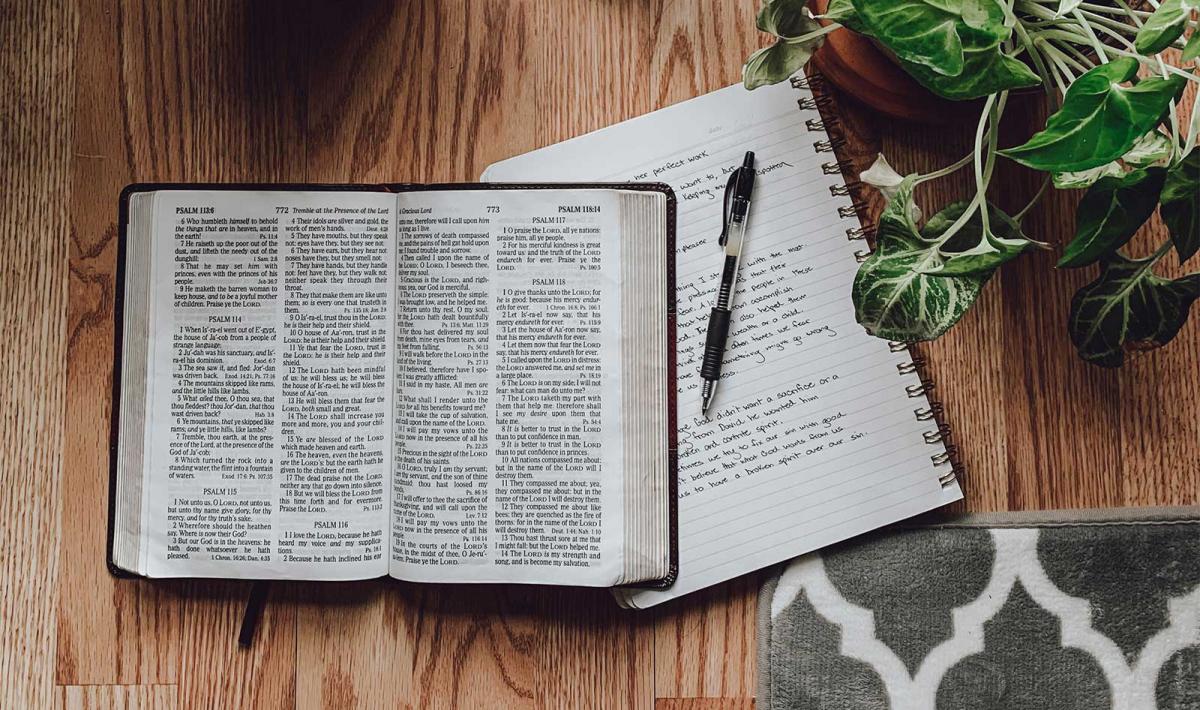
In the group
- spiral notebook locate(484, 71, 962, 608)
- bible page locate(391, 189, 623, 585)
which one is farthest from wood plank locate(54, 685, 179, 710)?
spiral notebook locate(484, 71, 962, 608)

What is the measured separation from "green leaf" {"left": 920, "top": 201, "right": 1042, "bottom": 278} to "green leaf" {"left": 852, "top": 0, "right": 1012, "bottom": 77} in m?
0.12

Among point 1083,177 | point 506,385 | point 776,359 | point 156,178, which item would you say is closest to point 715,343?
point 776,359

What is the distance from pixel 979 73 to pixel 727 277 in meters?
0.27

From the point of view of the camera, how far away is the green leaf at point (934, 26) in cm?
47

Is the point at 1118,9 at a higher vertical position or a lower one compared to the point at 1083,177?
higher

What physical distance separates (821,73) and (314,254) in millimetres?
427

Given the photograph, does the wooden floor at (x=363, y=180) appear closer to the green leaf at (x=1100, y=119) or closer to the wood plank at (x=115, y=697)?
the wood plank at (x=115, y=697)

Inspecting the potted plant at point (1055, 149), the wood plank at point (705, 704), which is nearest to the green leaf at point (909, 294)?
the potted plant at point (1055, 149)

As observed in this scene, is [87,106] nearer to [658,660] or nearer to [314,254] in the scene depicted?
[314,254]

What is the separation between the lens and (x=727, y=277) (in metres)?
0.71

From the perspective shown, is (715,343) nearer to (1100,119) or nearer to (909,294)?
(909,294)

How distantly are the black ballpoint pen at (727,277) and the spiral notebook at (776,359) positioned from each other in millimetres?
10

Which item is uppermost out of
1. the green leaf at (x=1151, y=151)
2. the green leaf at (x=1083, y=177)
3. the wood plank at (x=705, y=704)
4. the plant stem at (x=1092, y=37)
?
the plant stem at (x=1092, y=37)

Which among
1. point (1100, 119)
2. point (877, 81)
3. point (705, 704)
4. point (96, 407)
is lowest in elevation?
point (705, 704)
